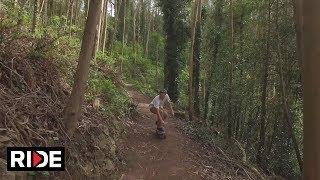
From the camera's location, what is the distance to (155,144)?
10914 mm

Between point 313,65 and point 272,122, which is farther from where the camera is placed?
point 272,122

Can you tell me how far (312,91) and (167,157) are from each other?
751 cm

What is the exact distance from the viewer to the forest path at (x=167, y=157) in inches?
371

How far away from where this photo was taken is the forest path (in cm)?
942

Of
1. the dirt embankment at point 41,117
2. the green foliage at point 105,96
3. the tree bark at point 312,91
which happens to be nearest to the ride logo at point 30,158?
the dirt embankment at point 41,117

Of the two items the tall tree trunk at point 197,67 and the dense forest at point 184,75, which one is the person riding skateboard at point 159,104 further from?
the tall tree trunk at point 197,67

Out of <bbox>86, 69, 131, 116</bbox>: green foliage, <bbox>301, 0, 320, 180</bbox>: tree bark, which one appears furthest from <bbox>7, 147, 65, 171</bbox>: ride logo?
<bbox>86, 69, 131, 116</bbox>: green foliage

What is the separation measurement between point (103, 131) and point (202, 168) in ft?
8.58

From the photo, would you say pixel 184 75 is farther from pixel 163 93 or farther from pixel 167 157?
pixel 167 157

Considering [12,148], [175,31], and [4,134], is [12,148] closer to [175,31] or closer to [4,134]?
[4,134]

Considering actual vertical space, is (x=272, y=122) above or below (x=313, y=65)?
below

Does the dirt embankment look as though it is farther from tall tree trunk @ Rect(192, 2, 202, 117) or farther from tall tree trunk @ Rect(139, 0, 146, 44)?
tall tree trunk @ Rect(139, 0, 146, 44)

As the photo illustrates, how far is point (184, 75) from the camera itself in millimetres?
24359

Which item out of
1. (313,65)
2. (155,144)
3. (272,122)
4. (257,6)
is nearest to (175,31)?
→ (257,6)
